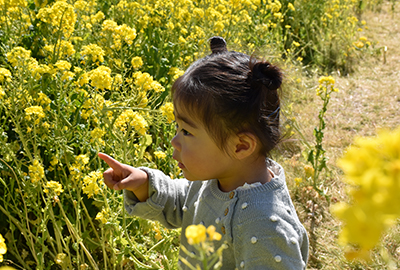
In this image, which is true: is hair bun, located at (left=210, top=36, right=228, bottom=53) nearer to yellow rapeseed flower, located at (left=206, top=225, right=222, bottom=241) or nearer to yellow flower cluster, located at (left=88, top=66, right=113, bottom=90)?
yellow flower cluster, located at (left=88, top=66, right=113, bottom=90)

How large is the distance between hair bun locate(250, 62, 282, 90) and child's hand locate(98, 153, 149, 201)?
51cm

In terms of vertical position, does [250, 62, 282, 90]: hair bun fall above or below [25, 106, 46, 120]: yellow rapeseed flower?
above

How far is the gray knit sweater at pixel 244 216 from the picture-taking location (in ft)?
3.99

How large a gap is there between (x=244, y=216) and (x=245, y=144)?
215 mm

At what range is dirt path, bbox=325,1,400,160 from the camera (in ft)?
11.3

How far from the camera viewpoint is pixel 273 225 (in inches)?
48.9

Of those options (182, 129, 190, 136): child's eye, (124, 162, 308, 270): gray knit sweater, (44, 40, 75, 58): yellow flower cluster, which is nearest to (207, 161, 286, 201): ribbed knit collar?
(124, 162, 308, 270): gray knit sweater

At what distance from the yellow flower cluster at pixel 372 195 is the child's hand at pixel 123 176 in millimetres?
1083

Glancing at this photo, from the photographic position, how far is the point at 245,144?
1321 millimetres

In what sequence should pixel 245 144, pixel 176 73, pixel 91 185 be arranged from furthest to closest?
pixel 176 73, pixel 91 185, pixel 245 144

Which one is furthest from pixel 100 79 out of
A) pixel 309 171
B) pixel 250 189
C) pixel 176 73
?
pixel 309 171

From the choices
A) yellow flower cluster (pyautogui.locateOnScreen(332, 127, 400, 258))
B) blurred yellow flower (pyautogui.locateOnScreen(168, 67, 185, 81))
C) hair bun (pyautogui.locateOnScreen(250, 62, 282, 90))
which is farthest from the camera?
blurred yellow flower (pyautogui.locateOnScreen(168, 67, 185, 81))

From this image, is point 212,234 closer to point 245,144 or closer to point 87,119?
point 245,144

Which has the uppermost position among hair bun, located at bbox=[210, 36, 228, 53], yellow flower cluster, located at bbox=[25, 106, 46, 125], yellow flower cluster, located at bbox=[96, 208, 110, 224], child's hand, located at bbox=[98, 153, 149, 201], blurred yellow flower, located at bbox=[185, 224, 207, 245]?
hair bun, located at bbox=[210, 36, 228, 53]
